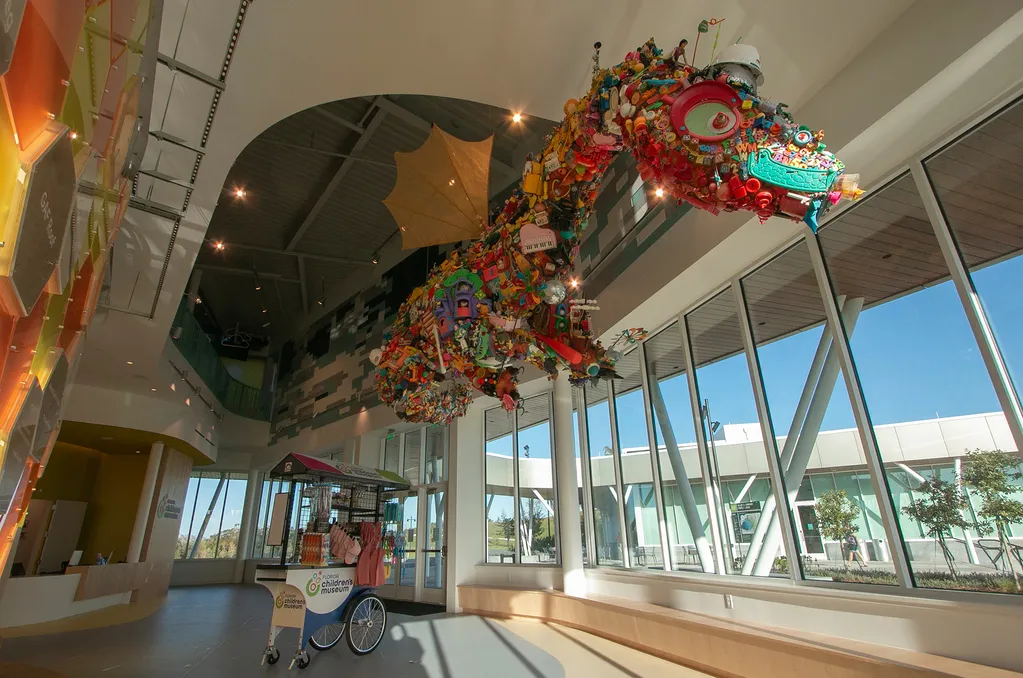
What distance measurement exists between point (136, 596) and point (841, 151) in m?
13.2

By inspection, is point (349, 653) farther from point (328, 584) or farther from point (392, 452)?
point (392, 452)

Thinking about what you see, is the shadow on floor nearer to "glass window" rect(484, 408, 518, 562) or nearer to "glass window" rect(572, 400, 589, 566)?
"glass window" rect(484, 408, 518, 562)

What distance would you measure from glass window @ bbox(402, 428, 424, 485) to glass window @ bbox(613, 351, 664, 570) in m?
4.75

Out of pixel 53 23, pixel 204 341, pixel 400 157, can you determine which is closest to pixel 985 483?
pixel 53 23

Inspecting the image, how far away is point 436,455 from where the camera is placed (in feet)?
31.8

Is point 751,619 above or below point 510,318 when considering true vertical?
below

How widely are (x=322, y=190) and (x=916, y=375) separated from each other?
9.51 meters

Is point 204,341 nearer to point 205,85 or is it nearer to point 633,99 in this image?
point 205,85

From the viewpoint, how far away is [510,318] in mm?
3682

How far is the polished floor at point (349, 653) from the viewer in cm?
434

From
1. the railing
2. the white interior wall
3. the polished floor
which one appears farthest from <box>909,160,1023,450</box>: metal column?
the railing

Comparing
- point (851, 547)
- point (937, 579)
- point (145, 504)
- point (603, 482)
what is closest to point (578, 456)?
point (603, 482)

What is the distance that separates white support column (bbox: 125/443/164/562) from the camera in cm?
1051

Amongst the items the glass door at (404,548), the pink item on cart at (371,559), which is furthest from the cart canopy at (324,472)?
the glass door at (404,548)
